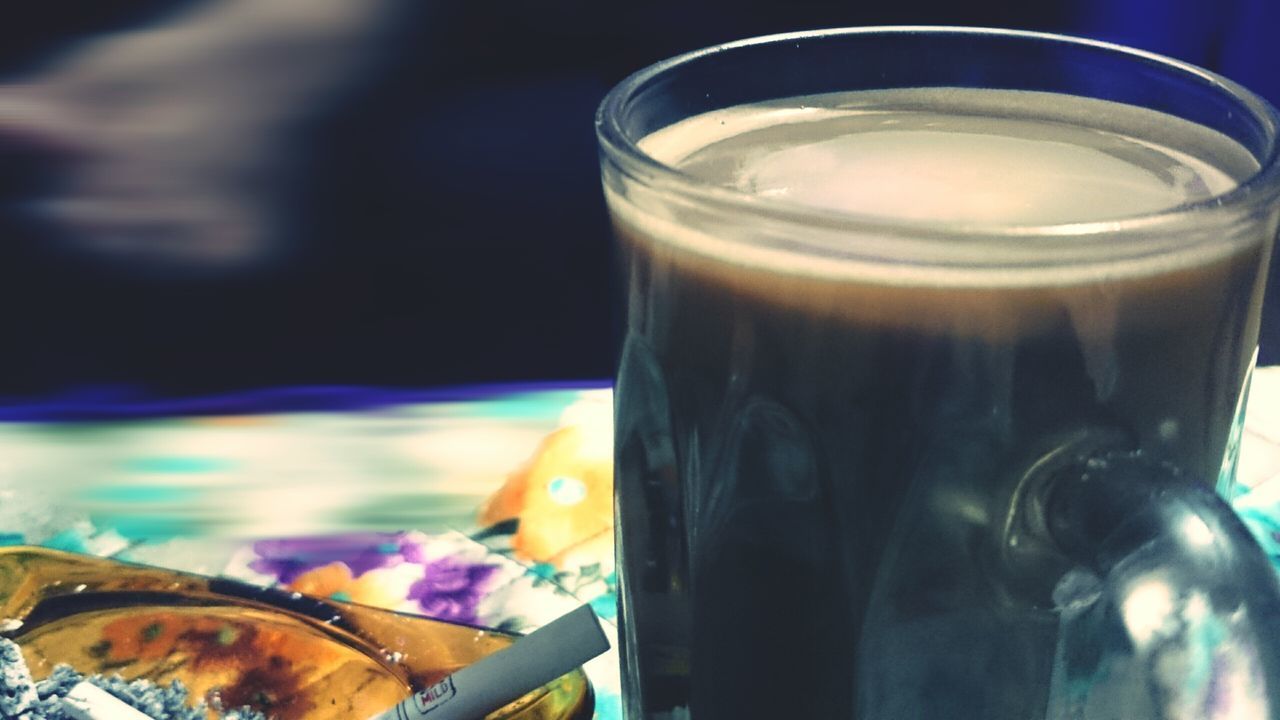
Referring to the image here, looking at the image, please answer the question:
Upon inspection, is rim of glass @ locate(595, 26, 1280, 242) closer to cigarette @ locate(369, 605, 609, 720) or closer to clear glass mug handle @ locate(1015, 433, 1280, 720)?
clear glass mug handle @ locate(1015, 433, 1280, 720)

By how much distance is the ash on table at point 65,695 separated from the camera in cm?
46

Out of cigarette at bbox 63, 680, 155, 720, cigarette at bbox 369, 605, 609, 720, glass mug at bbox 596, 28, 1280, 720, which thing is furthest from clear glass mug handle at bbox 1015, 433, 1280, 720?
cigarette at bbox 63, 680, 155, 720

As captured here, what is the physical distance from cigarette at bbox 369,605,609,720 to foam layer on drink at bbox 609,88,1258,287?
178 mm

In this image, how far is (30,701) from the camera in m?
0.46

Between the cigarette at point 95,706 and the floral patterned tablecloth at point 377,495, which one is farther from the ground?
the cigarette at point 95,706

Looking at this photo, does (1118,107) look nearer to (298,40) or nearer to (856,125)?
(856,125)

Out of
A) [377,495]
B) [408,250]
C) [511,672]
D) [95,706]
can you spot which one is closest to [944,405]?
[511,672]

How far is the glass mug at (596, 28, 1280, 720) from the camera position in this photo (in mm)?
285

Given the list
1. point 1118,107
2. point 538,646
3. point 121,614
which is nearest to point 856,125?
point 1118,107

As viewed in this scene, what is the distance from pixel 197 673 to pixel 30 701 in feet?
0.18

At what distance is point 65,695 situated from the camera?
463mm

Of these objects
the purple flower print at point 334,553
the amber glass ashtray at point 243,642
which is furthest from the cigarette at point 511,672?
the purple flower print at point 334,553

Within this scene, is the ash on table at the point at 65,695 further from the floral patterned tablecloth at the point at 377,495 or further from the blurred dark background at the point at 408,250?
the blurred dark background at the point at 408,250

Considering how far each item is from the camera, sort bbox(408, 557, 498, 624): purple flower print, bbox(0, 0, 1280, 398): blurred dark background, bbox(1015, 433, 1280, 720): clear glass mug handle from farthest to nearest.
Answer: bbox(0, 0, 1280, 398): blurred dark background < bbox(408, 557, 498, 624): purple flower print < bbox(1015, 433, 1280, 720): clear glass mug handle
